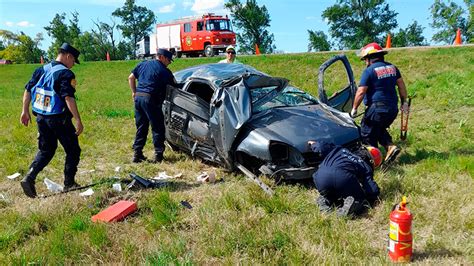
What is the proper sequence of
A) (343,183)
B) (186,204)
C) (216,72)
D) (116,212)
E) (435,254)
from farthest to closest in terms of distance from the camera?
A: (216,72) → (186,204) → (116,212) → (343,183) → (435,254)

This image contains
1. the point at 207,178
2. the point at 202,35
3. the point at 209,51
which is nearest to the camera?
the point at 207,178

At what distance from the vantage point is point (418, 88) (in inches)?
417

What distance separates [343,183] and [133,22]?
75830 millimetres

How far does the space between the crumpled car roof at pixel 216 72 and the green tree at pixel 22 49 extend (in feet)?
245

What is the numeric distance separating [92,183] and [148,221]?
65.7 inches

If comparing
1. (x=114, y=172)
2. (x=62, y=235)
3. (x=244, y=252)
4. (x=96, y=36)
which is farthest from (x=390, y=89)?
(x=96, y=36)

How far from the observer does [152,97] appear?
627cm

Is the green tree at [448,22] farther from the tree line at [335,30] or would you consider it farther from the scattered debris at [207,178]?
the scattered debris at [207,178]

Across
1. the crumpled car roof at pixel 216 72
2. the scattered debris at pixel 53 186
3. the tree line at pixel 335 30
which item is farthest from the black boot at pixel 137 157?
the tree line at pixel 335 30

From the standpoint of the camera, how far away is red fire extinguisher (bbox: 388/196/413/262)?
120 inches

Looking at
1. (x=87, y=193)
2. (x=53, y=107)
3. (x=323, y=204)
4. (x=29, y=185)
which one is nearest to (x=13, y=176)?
(x=29, y=185)

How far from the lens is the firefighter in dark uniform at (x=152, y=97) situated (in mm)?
6277

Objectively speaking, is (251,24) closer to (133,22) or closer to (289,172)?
(133,22)

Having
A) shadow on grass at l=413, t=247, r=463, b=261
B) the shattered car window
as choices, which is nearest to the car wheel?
the shattered car window
